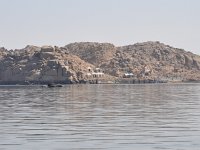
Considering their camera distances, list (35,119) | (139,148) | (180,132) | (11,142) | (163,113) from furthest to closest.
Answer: (163,113)
(35,119)
(180,132)
(11,142)
(139,148)

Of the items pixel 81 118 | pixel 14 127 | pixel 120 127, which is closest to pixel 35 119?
pixel 81 118

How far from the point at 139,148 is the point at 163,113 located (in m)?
24.4

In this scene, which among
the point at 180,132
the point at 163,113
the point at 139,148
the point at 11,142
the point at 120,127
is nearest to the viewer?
the point at 139,148

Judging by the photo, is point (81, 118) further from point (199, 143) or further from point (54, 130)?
point (199, 143)

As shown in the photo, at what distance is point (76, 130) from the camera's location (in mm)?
39938

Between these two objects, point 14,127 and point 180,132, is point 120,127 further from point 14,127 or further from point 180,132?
point 14,127

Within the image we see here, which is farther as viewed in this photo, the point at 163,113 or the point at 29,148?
the point at 163,113

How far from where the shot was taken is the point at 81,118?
5038cm

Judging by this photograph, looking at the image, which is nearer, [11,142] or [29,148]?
[29,148]

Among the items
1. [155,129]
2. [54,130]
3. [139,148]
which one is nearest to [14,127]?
[54,130]

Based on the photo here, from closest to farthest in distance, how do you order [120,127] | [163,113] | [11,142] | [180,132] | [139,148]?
1. [139,148]
2. [11,142]
3. [180,132]
4. [120,127]
5. [163,113]

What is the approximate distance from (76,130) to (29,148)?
8.89 metres

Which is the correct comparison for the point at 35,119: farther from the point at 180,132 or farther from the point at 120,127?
the point at 180,132

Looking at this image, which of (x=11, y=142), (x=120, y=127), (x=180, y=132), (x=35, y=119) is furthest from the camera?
(x=35, y=119)
